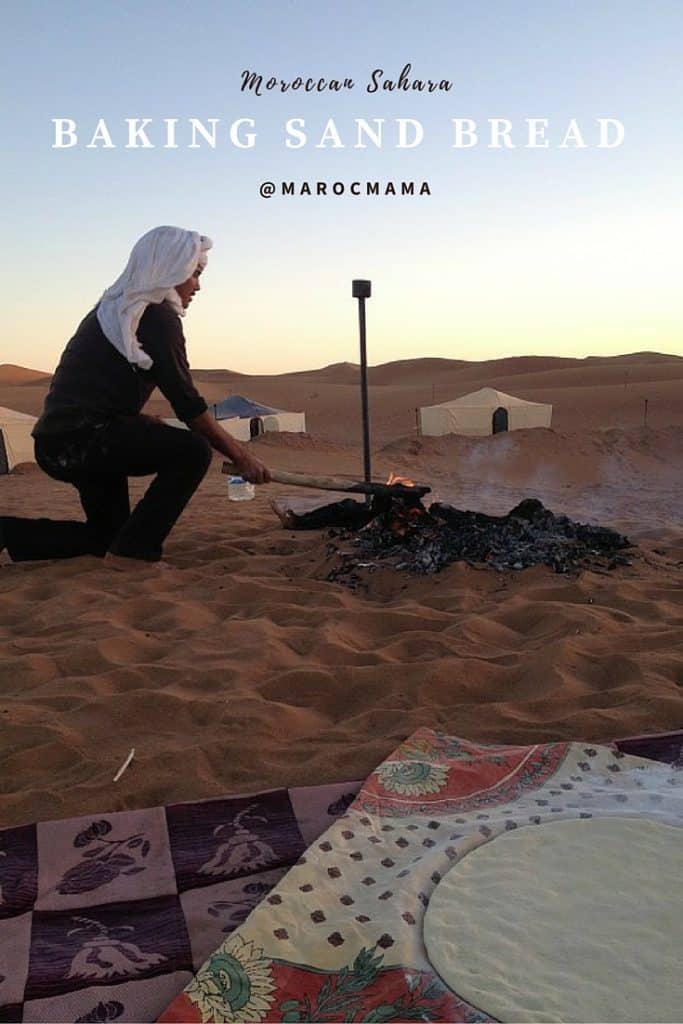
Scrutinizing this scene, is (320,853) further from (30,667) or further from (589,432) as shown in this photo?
(589,432)

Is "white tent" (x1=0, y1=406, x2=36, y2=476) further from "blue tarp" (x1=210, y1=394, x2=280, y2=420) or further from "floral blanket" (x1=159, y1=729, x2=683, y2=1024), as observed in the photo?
"floral blanket" (x1=159, y1=729, x2=683, y2=1024)

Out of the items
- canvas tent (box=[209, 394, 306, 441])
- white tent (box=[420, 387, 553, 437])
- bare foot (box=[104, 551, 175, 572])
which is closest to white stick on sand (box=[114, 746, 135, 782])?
bare foot (box=[104, 551, 175, 572])

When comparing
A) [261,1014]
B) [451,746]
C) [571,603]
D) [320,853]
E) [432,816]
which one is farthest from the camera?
[571,603]

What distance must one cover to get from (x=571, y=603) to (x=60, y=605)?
6.74 ft

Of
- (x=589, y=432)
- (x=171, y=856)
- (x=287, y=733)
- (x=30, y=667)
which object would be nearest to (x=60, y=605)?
(x=30, y=667)

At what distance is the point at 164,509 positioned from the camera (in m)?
4.04

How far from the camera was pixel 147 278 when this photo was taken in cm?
374

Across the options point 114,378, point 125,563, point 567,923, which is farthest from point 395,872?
point 114,378

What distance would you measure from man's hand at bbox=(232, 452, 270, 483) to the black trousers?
0.15 m

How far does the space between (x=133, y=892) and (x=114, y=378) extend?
8.81ft

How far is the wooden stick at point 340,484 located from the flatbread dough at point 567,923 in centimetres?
271

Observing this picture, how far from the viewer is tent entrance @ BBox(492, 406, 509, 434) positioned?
48.8ft

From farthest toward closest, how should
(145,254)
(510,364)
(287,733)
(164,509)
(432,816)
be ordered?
(510,364) → (164,509) → (145,254) → (287,733) → (432,816)

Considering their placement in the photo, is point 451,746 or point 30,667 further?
point 30,667
